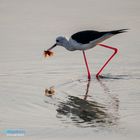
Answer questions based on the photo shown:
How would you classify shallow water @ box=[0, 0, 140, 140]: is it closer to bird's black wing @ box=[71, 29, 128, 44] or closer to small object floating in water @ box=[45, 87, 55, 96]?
small object floating in water @ box=[45, 87, 55, 96]

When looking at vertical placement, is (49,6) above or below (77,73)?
above

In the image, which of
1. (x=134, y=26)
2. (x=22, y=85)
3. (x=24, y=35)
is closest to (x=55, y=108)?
(x=22, y=85)

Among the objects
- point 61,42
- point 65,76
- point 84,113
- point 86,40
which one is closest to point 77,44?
point 86,40

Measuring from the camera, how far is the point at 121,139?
24.4 feet

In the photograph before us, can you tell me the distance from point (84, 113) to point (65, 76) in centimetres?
205

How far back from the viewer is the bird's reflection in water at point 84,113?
26.6 feet

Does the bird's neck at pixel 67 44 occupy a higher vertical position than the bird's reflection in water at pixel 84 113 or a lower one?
higher

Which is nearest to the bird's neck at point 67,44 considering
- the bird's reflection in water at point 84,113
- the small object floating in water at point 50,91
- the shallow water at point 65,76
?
the shallow water at point 65,76

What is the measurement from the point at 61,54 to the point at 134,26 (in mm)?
2372

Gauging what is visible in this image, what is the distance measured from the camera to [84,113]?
859cm

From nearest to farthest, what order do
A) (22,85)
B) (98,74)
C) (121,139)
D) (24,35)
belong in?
(121,139) < (22,85) < (98,74) < (24,35)

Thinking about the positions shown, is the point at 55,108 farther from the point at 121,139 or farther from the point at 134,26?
the point at 134,26

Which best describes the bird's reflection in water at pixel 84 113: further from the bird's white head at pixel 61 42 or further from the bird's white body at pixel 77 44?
the bird's white head at pixel 61 42

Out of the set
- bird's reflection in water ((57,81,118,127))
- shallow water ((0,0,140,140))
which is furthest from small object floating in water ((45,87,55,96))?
bird's reflection in water ((57,81,118,127))
